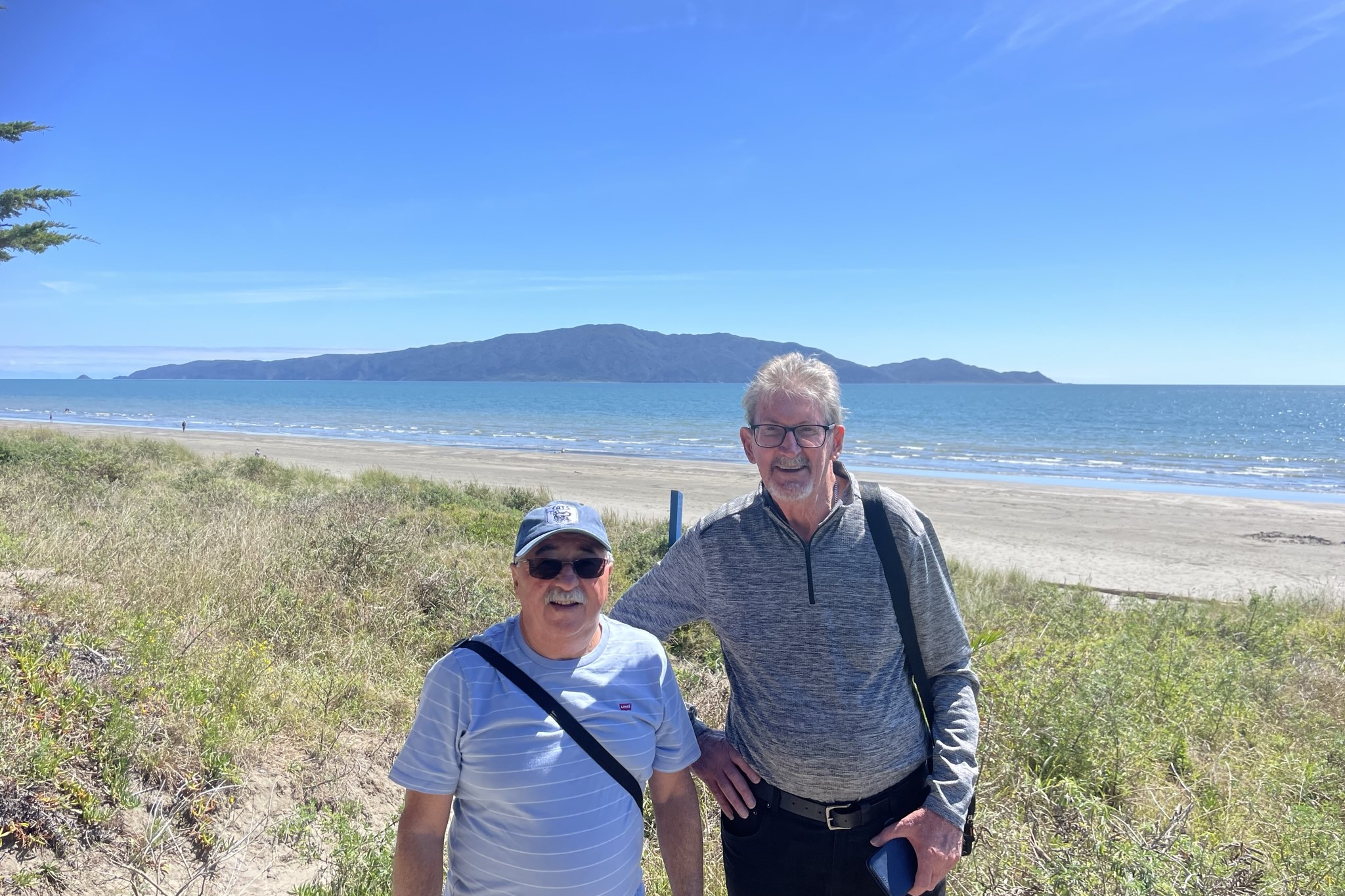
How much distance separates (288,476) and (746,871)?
53.5 ft

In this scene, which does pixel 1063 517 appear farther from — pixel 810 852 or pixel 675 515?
pixel 810 852

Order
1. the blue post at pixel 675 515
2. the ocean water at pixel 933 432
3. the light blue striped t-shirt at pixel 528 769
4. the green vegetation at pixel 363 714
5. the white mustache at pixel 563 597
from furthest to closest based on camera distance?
1. the ocean water at pixel 933 432
2. the blue post at pixel 675 515
3. the green vegetation at pixel 363 714
4. the white mustache at pixel 563 597
5. the light blue striped t-shirt at pixel 528 769

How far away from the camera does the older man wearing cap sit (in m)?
A: 1.83

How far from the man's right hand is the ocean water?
15.6 metres

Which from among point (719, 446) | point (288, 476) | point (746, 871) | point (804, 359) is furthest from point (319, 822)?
point (719, 446)

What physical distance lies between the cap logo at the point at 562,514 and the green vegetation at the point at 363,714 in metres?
1.98

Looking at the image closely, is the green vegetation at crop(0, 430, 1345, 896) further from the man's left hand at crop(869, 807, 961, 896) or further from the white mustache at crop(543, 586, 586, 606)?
the white mustache at crop(543, 586, 586, 606)

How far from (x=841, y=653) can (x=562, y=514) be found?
845mm

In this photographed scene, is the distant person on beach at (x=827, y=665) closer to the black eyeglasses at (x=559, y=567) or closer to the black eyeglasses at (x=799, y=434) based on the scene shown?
the black eyeglasses at (x=799, y=434)

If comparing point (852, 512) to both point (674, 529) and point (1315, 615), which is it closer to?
point (674, 529)

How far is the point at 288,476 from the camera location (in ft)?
53.8

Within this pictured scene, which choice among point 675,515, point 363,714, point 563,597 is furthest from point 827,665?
point 675,515

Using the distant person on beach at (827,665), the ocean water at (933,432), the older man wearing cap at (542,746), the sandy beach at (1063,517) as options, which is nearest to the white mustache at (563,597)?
the older man wearing cap at (542,746)

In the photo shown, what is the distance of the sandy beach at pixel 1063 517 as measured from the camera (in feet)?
41.9
